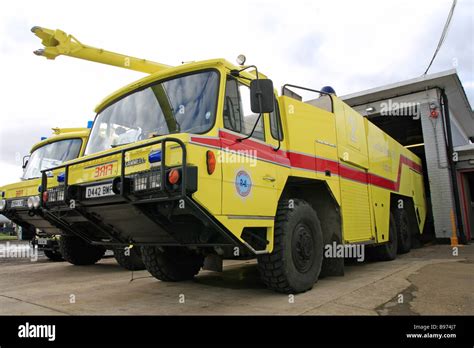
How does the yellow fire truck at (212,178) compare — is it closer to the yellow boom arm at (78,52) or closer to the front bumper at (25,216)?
the yellow boom arm at (78,52)

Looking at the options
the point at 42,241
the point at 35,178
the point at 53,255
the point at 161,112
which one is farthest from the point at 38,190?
the point at 53,255

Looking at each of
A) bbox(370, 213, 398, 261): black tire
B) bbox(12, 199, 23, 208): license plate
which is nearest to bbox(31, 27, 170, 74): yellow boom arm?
bbox(12, 199, 23, 208): license plate

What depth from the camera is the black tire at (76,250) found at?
8.36m

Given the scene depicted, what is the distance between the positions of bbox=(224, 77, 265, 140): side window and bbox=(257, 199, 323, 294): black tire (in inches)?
40.1

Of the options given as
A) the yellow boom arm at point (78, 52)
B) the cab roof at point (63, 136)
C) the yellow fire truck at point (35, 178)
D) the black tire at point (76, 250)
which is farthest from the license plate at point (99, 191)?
the black tire at point (76, 250)

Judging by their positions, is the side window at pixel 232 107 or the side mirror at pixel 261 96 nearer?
the side mirror at pixel 261 96

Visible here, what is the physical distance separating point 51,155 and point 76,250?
2.24m

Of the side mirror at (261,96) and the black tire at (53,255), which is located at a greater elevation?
the side mirror at (261,96)

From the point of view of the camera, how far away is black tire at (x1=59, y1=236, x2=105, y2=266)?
8359mm

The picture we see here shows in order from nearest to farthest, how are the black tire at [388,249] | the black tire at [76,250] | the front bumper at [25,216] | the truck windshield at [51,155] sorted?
the front bumper at [25,216], the truck windshield at [51,155], the black tire at [388,249], the black tire at [76,250]

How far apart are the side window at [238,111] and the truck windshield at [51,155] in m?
4.59
